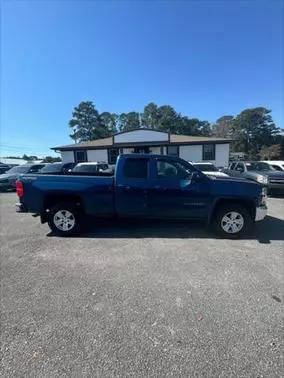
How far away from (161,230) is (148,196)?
1.10 m

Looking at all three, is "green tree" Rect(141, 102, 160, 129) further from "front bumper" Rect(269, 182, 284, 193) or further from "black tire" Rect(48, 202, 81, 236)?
"black tire" Rect(48, 202, 81, 236)

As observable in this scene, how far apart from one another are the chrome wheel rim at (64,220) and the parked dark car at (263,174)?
8.14 m

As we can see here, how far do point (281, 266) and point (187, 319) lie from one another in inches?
91.8

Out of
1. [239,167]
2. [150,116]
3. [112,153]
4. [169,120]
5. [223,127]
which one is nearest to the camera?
[239,167]

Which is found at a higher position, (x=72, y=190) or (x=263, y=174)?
(x=72, y=190)

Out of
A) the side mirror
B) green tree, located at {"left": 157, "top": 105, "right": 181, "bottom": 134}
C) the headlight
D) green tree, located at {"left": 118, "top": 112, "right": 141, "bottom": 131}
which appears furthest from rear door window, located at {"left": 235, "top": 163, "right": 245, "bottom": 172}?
green tree, located at {"left": 118, "top": 112, "right": 141, "bottom": 131}

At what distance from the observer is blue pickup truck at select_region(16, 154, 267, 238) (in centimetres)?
583

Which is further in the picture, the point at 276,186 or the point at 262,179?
the point at 276,186

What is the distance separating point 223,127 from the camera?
90.2 meters

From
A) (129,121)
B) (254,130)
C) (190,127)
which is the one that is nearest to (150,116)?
(129,121)

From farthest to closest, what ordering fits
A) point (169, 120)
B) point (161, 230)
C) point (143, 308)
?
point (169, 120)
point (161, 230)
point (143, 308)

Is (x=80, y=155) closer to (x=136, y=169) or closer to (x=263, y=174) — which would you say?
(x=263, y=174)

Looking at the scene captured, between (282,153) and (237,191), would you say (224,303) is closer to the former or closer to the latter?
(237,191)

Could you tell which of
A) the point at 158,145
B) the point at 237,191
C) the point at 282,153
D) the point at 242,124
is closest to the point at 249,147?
the point at 242,124
